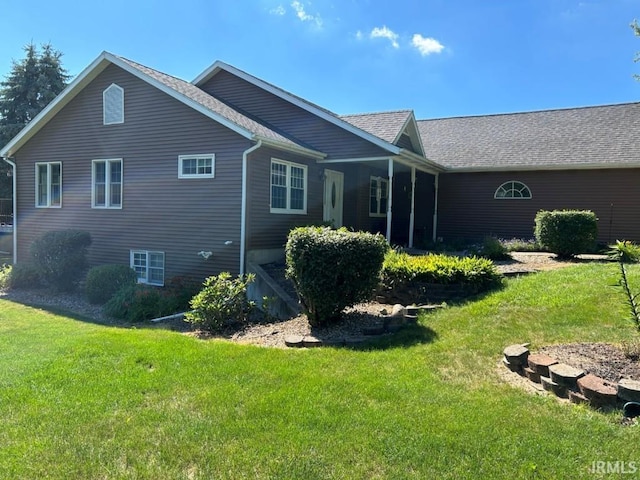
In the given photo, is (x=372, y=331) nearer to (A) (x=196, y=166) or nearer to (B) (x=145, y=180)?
(A) (x=196, y=166)

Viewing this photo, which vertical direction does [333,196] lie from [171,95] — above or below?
below

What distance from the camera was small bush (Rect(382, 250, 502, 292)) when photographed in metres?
8.20

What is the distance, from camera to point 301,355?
5.64 metres

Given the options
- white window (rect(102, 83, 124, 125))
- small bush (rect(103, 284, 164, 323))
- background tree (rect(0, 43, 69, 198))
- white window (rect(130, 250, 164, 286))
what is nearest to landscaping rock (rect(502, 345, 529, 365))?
small bush (rect(103, 284, 164, 323))

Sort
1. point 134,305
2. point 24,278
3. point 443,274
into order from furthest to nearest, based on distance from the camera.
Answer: point 24,278 → point 134,305 → point 443,274

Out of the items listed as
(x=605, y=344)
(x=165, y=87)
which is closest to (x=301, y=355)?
(x=605, y=344)

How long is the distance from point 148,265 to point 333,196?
6.06 meters

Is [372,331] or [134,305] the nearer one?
[372,331]

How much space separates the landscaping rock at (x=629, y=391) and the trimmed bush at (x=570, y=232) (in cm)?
865

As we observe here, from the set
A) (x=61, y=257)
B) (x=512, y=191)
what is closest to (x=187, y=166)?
(x=61, y=257)

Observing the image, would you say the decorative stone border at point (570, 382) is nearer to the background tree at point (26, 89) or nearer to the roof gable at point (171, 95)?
the roof gable at point (171, 95)

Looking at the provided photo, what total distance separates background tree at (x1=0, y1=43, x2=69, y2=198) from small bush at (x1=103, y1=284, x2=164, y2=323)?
85.8 feet

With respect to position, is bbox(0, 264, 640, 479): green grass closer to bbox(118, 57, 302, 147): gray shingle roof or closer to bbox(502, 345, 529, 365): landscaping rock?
bbox(502, 345, 529, 365): landscaping rock

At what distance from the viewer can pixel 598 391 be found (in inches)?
151
